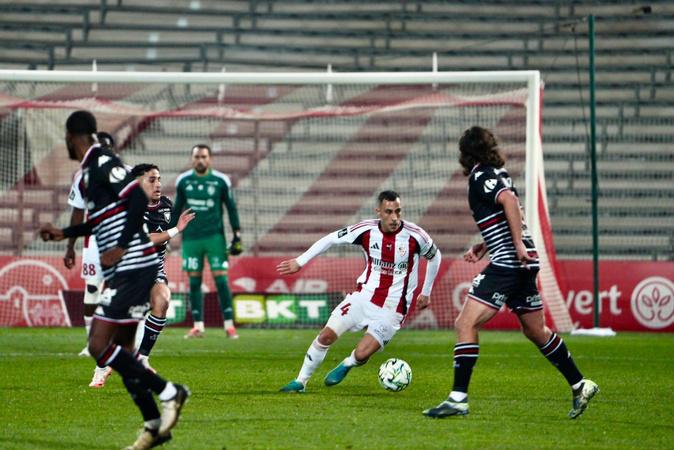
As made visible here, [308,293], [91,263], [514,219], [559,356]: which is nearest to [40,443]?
[514,219]

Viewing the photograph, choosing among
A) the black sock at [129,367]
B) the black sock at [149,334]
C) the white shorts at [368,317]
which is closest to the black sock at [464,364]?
the white shorts at [368,317]

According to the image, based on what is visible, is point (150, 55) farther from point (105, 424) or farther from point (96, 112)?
point (105, 424)

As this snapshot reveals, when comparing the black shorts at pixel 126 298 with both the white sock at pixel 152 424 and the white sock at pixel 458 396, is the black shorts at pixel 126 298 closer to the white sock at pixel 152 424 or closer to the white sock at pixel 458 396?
the white sock at pixel 152 424

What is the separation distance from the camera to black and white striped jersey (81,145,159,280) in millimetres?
6754

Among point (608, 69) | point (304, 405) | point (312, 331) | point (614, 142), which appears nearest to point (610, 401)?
point (304, 405)

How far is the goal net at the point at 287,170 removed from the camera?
17.7 m

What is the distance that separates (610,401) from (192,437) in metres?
3.72

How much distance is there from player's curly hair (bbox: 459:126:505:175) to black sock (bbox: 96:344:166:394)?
280 centimetres

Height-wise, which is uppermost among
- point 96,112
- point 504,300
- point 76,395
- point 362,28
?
point 362,28

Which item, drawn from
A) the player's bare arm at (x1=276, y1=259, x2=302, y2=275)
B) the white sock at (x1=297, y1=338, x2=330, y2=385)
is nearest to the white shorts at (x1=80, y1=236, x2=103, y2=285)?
the white sock at (x1=297, y1=338, x2=330, y2=385)

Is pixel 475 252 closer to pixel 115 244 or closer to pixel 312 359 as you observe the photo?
pixel 312 359

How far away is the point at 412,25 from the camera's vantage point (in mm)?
25047

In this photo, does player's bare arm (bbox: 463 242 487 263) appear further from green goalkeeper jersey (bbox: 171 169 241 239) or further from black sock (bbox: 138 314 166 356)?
green goalkeeper jersey (bbox: 171 169 241 239)

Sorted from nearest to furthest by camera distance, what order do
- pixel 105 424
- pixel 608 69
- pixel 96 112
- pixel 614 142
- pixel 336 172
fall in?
pixel 105 424
pixel 96 112
pixel 336 172
pixel 614 142
pixel 608 69
